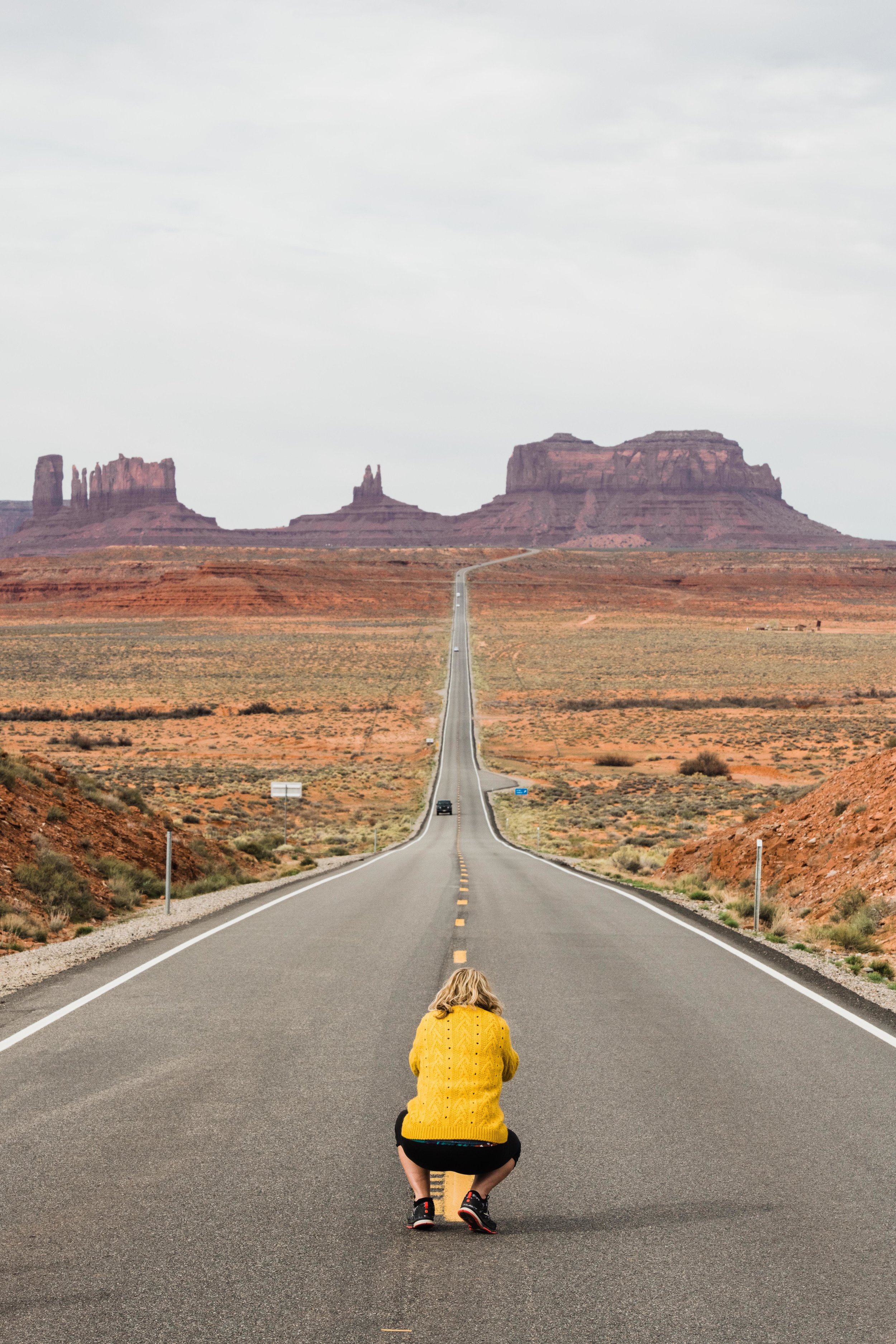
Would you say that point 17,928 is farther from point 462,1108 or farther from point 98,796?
point 462,1108

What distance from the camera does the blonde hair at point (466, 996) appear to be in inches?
205

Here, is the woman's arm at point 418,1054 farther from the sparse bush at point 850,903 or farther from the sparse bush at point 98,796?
the sparse bush at point 98,796

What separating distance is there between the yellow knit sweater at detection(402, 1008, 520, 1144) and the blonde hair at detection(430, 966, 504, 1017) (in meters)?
0.03

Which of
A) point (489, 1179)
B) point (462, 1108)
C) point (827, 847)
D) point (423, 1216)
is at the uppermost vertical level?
point (462, 1108)

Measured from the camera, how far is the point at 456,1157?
16.3ft

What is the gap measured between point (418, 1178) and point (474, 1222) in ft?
1.06

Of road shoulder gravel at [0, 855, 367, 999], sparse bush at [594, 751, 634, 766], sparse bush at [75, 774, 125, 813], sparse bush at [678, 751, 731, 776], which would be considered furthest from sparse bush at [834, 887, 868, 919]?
sparse bush at [594, 751, 634, 766]

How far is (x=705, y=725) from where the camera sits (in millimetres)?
67750

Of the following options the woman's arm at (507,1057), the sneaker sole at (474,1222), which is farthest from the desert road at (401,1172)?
the woman's arm at (507,1057)

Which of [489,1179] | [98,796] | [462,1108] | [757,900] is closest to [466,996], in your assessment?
[462,1108]

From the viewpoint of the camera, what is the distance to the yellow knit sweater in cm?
501

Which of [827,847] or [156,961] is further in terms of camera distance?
[827,847]

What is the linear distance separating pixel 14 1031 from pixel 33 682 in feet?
281

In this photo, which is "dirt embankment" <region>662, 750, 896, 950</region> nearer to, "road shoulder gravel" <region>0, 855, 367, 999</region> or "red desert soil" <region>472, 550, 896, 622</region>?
"road shoulder gravel" <region>0, 855, 367, 999</region>
